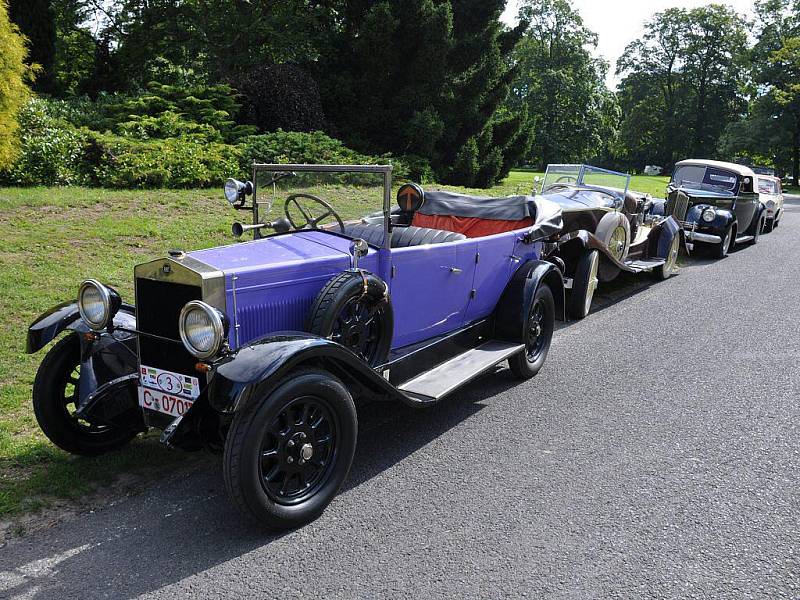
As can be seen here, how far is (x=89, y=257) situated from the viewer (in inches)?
293

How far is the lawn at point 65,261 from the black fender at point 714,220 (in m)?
8.53

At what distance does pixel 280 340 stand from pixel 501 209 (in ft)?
11.5

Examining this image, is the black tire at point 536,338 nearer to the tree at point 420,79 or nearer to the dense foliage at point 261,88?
the dense foliage at point 261,88

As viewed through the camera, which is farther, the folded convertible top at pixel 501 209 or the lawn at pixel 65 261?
the folded convertible top at pixel 501 209

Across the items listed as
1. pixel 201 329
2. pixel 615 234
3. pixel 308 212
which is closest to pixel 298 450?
pixel 201 329

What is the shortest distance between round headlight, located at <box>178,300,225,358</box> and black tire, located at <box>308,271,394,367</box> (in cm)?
64

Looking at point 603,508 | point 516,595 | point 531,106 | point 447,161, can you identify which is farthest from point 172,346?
point 531,106

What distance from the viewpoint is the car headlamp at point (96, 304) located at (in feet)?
11.9

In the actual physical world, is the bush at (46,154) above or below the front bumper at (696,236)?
above

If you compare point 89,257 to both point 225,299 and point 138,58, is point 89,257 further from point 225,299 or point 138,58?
point 138,58

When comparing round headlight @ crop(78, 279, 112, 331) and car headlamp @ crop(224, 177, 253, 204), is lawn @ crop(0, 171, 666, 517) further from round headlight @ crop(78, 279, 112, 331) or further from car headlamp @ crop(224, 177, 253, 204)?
round headlight @ crop(78, 279, 112, 331)

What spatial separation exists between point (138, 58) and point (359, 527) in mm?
17196

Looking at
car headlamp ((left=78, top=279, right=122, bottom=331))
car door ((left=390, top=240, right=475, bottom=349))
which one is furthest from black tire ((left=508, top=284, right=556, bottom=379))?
car headlamp ((left=78, top=279, right=122, bottom=331))

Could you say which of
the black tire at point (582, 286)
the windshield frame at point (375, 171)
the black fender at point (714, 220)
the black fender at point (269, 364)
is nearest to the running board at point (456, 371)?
the black fender at point (269, 364)
